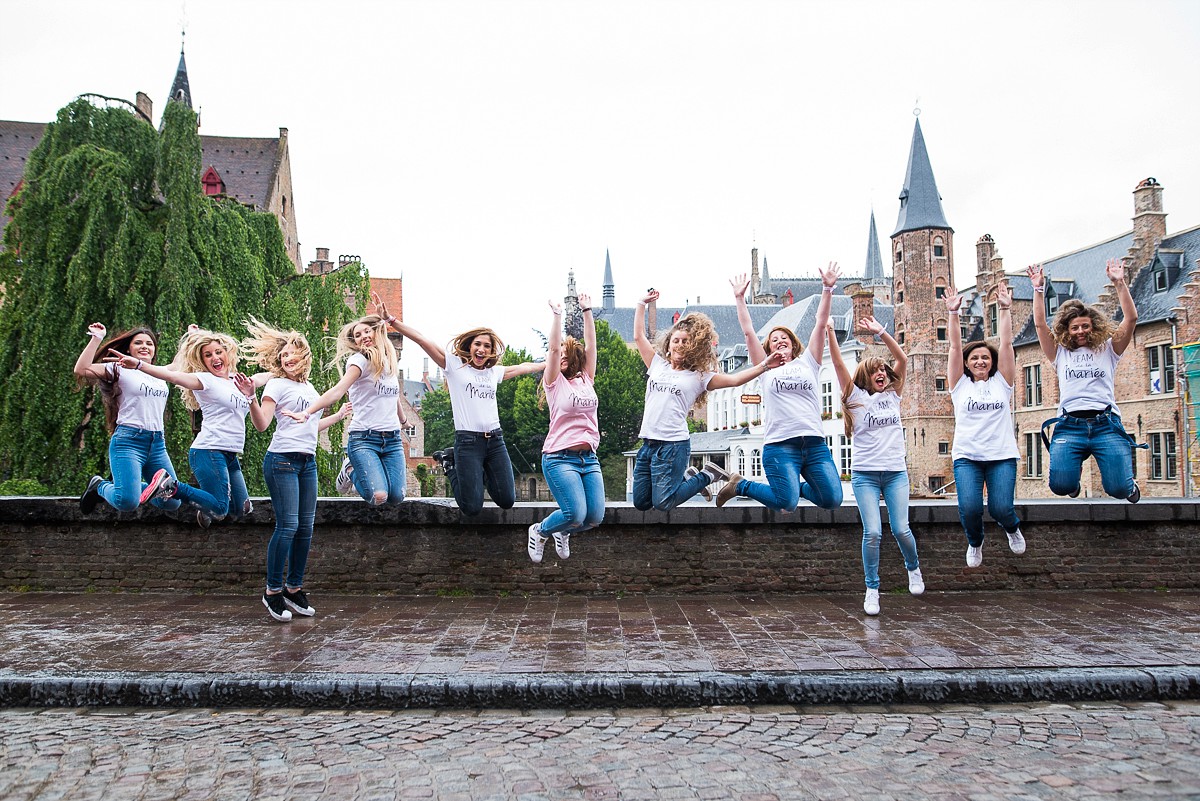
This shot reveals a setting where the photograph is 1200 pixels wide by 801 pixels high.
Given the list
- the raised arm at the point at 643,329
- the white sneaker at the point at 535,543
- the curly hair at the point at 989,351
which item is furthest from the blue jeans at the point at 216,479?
the curly hair at the point at 989,351

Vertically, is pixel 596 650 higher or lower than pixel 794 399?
lower

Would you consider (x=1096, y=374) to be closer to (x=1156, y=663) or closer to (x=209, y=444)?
(x=1156, y=663)

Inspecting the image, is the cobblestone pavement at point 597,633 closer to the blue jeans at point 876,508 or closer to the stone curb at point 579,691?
the stone curb at point 579,691

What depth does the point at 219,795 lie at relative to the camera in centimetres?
371

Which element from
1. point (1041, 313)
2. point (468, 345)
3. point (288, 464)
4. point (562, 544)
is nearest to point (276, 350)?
point (288, 464)

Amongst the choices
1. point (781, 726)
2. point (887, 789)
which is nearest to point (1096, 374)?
point (781, 726)

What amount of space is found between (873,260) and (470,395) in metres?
109

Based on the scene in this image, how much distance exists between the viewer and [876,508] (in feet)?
24.3

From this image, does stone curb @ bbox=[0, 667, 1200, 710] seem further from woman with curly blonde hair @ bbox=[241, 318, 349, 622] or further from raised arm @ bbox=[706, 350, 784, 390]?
raised arm @ bbox=[706, 350, 784, 390]

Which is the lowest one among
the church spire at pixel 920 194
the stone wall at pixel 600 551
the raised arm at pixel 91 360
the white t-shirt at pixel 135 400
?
the stone wall at pixel 600 551

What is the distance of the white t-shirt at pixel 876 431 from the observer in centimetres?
737

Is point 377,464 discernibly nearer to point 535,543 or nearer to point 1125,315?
point 535,543

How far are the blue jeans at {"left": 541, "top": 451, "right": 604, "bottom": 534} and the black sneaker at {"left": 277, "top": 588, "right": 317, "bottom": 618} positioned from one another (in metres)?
2.00

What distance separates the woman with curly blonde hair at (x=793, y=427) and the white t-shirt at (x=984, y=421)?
1.19m
